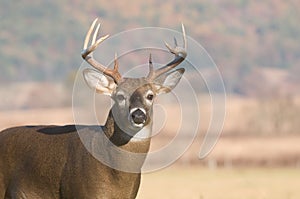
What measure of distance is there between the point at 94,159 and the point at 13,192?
155 centimetres

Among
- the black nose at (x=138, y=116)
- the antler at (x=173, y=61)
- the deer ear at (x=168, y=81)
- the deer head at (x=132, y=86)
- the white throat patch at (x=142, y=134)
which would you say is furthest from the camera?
the deer ear at (x=168, y=81)

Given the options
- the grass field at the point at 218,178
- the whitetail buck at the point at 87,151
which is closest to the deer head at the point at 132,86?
the whitetail buck at the point at 87,151

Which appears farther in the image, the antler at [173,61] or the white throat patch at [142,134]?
the antler at [173,61]

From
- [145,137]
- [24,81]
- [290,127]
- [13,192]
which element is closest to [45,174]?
[13,192]

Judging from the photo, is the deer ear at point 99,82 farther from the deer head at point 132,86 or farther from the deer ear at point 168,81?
the deer ear at point 168,81

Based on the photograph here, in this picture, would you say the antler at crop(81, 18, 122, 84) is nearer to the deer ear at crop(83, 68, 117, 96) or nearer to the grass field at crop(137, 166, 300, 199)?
the deer ear at crop(83, 68, 117, 96)

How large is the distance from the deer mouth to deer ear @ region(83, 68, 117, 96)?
81 cm

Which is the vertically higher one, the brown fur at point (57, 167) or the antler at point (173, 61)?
the antler at point (173, 61)

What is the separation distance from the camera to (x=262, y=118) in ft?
331

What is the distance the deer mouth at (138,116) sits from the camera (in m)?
13.4

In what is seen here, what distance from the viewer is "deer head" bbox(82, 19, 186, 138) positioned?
44.6ft

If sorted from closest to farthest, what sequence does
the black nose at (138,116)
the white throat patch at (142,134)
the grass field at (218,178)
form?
1. the black nose at (138,116)
2. the white throat patch at (142,134)
3. the grass field at (218,178)

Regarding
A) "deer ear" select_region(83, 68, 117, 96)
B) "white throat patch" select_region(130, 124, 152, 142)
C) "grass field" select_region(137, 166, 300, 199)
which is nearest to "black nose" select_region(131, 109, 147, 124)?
"white throat patch" select_region(130, 124, 152, 142)

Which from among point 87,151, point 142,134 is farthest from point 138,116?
point 87,151
